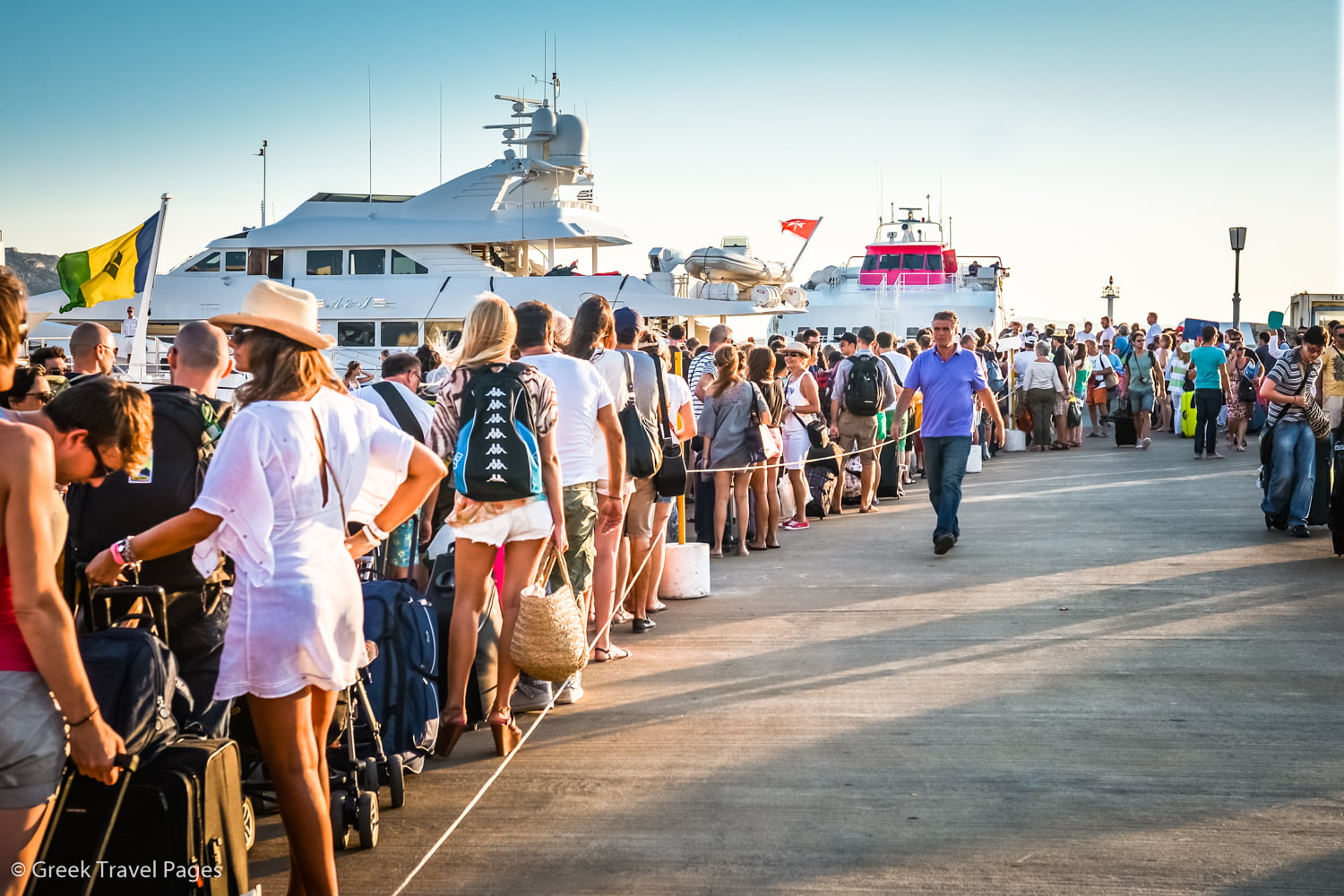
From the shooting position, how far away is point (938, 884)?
13.9 ft

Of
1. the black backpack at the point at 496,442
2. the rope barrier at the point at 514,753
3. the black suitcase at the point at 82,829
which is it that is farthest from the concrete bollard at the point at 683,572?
the black suitcase at the point at 82,829

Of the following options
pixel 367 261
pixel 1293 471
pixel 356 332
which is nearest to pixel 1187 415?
pixel 1293 471

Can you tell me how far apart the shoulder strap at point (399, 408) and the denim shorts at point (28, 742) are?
4.13 meters

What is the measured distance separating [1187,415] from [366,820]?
22587 mm

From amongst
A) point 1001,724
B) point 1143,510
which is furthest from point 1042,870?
point 1143,510

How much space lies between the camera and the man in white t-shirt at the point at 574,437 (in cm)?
641

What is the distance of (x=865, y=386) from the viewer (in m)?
14.1

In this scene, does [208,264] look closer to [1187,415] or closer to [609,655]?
[1187,415]

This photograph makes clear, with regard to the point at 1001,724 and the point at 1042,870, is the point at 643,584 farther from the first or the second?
the point at 1042,870

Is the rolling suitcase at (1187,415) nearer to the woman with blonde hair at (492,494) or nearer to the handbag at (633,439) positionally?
the handbag at (633,439)

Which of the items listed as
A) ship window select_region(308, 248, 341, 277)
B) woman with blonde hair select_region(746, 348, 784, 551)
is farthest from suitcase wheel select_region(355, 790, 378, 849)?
ship window select_region(308, 248, 341, 277)

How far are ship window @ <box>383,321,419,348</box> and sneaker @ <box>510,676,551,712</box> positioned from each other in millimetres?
24346

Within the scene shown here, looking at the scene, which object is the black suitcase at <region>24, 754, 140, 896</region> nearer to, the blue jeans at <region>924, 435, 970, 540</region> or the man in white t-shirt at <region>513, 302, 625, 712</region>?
the man in white t-shirt at <region>513, 302, 625, 712</region>

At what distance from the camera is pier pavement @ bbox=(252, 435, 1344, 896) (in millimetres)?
4395
